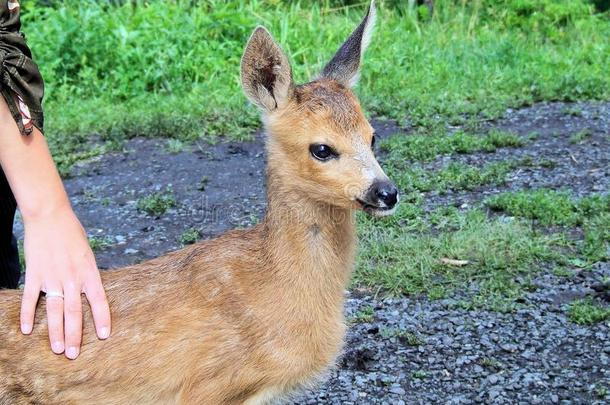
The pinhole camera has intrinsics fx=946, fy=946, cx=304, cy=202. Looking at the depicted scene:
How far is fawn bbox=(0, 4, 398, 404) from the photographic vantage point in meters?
3.65

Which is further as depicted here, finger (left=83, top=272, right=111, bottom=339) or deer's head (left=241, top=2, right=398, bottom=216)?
deer's head (left=241, top=2, right=398, bottom=216)

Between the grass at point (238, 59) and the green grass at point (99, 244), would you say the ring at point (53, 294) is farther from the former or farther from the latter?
the grass at point (238, 59)

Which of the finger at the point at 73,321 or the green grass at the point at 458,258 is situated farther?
the green grass at the point at 458,258

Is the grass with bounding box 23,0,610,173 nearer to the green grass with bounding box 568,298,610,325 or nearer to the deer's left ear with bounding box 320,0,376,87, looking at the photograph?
the green grass with bounding box 568,298,610,325

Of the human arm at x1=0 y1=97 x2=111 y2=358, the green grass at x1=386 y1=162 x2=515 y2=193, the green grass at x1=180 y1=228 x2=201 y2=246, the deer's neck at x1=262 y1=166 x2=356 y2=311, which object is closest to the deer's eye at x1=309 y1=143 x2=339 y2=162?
the deer's neck at x1=262 y1=166 x2=356 y2=311

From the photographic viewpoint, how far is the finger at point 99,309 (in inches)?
144

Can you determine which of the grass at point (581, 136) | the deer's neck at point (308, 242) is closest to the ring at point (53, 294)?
the deer's neck at point (308, 242)

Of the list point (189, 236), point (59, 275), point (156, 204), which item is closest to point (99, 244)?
point (189, 236)

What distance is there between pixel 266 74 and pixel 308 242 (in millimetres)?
778

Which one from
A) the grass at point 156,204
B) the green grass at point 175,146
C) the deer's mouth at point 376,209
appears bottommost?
the green grass at point 175,146

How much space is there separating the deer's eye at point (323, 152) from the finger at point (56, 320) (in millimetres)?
1179

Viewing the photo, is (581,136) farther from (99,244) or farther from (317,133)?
(317,133)

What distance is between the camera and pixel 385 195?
12.1 feet

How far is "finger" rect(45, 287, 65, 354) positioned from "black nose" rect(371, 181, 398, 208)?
1260mm
